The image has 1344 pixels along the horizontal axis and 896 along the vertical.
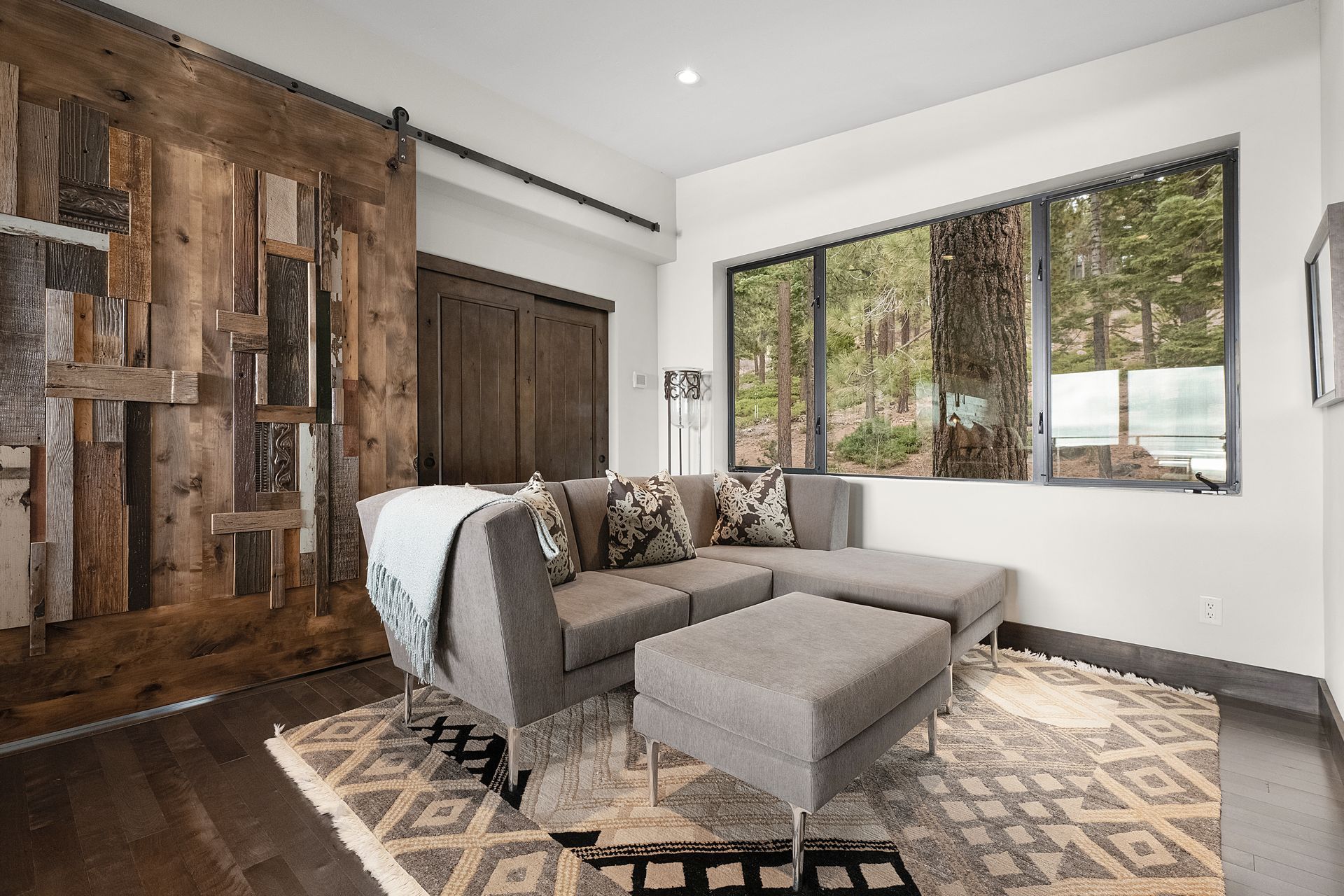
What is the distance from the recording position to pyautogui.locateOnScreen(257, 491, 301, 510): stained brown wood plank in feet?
8.73

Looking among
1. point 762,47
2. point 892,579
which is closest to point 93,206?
point 762,47

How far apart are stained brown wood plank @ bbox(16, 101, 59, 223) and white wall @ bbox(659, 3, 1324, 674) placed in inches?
140

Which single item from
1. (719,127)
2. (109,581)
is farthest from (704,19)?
(109,581)

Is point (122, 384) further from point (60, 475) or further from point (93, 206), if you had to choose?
point (93, 206)

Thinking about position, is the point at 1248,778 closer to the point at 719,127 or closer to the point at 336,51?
the point at 719,127

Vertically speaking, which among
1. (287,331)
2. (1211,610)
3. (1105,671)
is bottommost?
(1105,671)

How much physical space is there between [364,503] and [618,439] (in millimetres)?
2378

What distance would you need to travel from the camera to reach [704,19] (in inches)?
113

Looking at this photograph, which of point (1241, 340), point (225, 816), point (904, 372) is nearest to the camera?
point (225, 816)

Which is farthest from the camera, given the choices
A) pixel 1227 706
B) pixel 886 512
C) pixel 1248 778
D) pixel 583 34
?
pixel 886 512

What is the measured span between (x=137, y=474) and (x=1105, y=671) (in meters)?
4.11

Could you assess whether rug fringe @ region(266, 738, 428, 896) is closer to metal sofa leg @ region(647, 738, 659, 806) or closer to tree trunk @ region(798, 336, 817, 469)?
metal sofa leg @ region(647, 738, 659, 806)

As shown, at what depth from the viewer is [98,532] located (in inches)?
89.4

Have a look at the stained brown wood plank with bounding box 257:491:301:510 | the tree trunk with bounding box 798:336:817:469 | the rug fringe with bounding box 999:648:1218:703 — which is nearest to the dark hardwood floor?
the rug fringe with bounding box 999:648:1218:703
